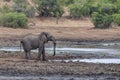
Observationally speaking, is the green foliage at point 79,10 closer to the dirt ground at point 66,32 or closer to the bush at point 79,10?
the bush at point 79,10

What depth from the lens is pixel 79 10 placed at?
65.4 meters

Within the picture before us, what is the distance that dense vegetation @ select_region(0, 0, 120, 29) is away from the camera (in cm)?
5728

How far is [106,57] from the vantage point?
30141 millimetres

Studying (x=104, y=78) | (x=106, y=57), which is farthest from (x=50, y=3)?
(x=104, y=78)

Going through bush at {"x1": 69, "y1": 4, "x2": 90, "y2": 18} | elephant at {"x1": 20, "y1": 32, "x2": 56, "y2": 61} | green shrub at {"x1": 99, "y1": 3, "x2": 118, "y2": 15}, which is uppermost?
elephant at {"x1": 20, "y1": 32, "x2": 56, "y2": 61}

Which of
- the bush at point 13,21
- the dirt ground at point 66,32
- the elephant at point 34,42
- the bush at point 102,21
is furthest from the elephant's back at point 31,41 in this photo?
the bush at point 102,21

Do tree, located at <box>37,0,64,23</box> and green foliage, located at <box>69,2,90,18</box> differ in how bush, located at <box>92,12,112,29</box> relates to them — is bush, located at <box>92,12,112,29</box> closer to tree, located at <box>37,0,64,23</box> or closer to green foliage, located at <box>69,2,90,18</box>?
tree, located at <box>37,0,64,23</box>

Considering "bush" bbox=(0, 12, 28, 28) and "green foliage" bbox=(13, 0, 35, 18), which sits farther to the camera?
"green foliage" bbox=(13, 0, 35, 18)

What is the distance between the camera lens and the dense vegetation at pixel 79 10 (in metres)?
57.3

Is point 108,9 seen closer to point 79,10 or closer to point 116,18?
point 116,18

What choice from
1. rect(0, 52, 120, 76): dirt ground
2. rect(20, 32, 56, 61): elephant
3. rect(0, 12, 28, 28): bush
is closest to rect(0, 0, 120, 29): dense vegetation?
rect(0, 12, 28, 28): bush

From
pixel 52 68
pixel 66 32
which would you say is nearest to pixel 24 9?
pixel 66 32

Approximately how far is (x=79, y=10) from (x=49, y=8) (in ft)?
12.2

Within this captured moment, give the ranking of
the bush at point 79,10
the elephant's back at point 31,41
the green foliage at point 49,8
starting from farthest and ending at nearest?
1. the bush at point 79,10
2. the green foliage at point 49,8
3. the elephant's back at point 31,41
